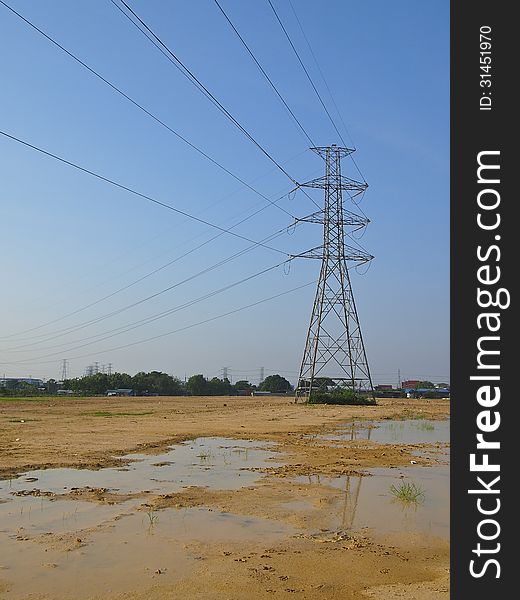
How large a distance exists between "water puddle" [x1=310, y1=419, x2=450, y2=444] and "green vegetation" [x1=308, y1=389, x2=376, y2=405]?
27.9 metres

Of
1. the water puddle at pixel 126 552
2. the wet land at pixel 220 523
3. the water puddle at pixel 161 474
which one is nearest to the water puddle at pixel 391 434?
the wet land at pixel 220 523

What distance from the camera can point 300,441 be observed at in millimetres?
25109

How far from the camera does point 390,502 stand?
526 inches

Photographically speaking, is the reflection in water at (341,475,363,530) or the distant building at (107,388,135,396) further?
the distant building at (107,388,135,396)

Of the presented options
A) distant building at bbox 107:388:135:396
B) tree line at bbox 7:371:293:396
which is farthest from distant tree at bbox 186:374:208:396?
distant building at bbox 107:388:135:396

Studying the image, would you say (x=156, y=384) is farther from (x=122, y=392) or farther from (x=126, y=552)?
(x=126, y=552)

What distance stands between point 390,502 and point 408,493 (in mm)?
608

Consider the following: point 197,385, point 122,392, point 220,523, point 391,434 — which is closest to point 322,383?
point 391,434

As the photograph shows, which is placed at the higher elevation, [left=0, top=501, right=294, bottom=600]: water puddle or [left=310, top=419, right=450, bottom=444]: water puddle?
[left=310, top=419, right=450, bottom=444]: water puddle

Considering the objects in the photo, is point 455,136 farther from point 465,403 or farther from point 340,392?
point 340,392

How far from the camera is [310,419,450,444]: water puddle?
2686 cm

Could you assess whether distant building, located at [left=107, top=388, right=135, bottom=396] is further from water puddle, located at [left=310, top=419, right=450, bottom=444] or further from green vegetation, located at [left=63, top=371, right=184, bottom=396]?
water puddle, located at [left=310, top=419, right=450, bottom=444]

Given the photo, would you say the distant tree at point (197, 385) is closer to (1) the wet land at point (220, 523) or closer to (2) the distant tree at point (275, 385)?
(2) the distant tree at point (275, 385)

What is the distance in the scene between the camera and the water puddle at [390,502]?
11.5m
